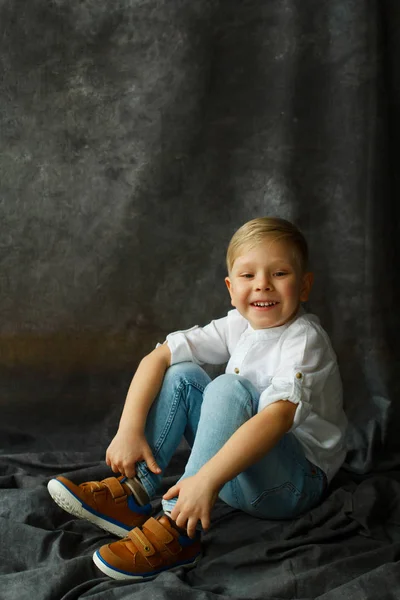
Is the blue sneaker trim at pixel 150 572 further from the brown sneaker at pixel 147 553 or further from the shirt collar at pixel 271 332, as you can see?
Result: the shirt collar at pixel 271 332

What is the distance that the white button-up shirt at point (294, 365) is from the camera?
162 centimetres

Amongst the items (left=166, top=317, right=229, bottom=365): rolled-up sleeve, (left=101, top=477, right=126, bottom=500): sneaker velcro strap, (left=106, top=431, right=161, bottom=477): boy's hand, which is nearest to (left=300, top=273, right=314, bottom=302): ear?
(left=166, top=317, right=229, bottom=365): rolled-up sleeve

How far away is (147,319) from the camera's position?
2.46 m

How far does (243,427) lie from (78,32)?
1.42 m

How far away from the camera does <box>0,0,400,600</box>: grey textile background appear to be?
90.6 inches

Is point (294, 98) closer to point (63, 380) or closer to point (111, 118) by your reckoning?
point (111, 118)

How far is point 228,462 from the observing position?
4.91 ft

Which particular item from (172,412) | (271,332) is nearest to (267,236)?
(271,332)

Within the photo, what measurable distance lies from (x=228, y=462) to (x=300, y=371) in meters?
0.27

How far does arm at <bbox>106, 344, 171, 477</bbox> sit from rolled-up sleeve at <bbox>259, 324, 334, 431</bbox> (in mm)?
280

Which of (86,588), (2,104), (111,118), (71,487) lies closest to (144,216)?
(111,118)

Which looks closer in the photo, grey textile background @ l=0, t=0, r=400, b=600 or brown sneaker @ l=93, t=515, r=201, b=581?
brown sneaker @ l=93, t=515, r=201, b=581

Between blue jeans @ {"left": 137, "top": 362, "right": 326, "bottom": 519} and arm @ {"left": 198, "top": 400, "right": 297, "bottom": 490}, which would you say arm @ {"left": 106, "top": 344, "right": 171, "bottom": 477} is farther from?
arm @ {"left": 198, "top": 400, "right": 297, "bottom": 490}

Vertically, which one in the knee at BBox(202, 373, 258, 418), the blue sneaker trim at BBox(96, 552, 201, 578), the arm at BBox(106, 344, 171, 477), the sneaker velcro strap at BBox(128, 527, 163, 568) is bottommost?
the blue sneaker trim at BBox(96, 552, 201, 578)
